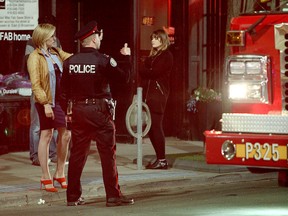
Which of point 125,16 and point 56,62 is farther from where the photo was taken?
point 125,16

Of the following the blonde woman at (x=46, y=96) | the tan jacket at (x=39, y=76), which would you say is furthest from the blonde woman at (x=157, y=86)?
the tan jacket at (x=39, y=76)

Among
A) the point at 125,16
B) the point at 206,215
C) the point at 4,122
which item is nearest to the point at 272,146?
the point at 206,215

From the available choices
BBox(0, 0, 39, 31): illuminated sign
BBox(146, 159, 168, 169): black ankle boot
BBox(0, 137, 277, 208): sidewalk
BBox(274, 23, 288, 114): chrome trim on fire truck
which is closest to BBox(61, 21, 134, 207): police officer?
BBox(0, 137, 277, 208): sidewalk

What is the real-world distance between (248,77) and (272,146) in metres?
0.87

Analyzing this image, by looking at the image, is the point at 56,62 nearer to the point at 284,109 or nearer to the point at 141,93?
the point at 141,93

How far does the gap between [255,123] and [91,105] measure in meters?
2.17

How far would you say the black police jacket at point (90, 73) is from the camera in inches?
405

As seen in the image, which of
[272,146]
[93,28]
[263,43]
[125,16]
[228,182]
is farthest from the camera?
[125,16]

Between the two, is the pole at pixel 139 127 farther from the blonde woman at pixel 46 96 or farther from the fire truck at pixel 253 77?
the fire truck at pixel 253 77

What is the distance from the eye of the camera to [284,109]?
917cm

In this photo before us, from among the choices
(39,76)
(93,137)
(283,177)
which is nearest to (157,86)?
(39,76)

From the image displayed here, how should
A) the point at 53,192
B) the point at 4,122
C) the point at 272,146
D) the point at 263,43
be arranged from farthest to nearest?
the point at 4,122 → the point at 53,192 → the point at 263,43 → the point at 272,146

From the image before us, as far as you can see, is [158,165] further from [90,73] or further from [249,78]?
[249,78]

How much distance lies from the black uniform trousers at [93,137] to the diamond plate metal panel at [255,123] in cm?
179
